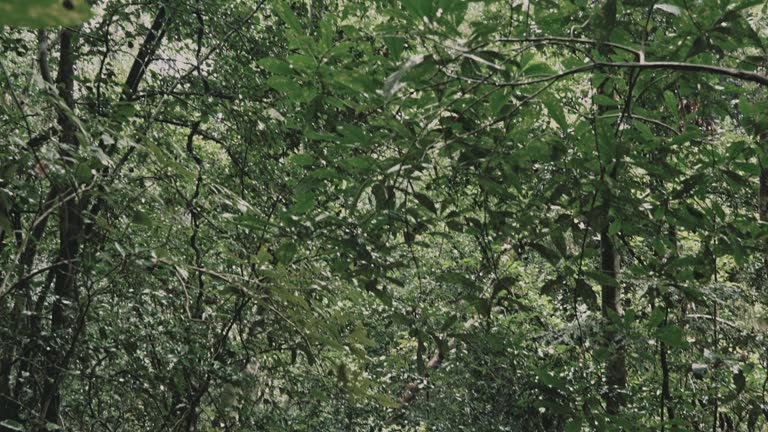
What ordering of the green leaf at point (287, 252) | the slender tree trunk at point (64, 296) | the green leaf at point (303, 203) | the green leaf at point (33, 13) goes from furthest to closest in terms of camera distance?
the slender tree trunk at point (64, 296) → the green leaf at point (287, 252) → the green leaf at point (303, 203) → the green leaf at point (33, 13)

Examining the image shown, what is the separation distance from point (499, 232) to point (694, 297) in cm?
50

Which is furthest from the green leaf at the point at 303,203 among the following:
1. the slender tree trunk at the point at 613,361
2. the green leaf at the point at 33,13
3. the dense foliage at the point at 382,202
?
the slender tree trunk at the point at 613,361

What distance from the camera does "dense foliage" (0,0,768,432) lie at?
1.37 meters

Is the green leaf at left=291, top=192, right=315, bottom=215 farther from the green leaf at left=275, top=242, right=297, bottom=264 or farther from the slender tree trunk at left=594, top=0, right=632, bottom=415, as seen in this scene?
the slender tree trunk at left=594, top=0, right=632, bottom=415

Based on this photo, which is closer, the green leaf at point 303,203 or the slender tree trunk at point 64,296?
the green leaf at point 303,203

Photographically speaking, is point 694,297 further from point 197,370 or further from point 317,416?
point 317,416

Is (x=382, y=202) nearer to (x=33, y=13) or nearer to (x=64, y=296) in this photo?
(x=33, y=13)

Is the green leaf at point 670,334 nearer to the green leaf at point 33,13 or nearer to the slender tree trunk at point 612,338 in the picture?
the slender tree trunk at point 612,338

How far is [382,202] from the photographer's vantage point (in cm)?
135

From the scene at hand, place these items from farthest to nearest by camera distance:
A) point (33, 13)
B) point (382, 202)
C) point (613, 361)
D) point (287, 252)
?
point (613, 361) → point (287, 252) → point (382, 202) → point (33, 13)

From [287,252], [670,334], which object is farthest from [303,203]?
[670,334]

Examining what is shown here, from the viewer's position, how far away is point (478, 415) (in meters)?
5.01

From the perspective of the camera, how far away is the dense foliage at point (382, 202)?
1366 millimetres

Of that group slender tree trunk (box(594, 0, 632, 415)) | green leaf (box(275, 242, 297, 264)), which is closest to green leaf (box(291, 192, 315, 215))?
green leaf (box(275, 242, 297, 264))
